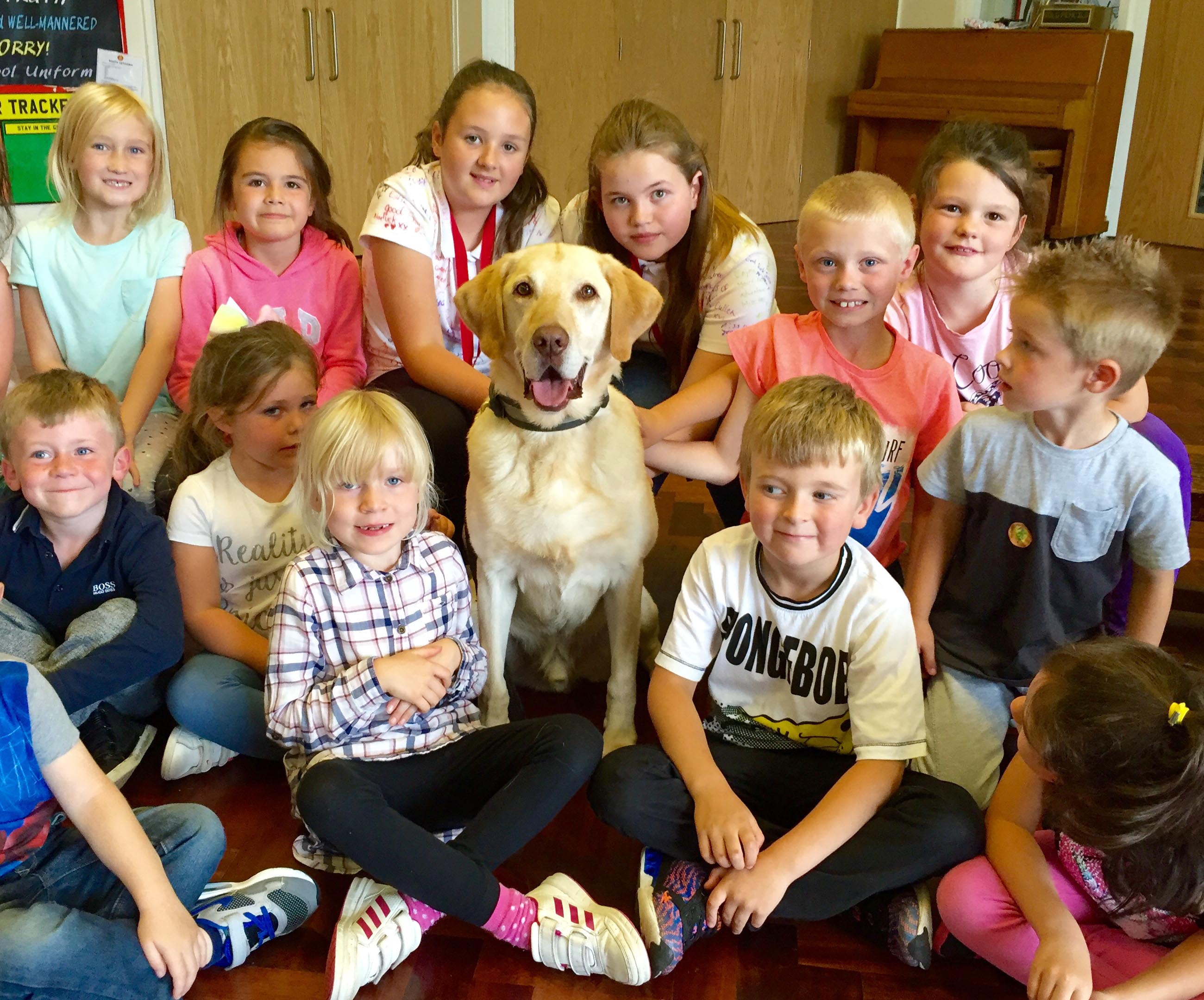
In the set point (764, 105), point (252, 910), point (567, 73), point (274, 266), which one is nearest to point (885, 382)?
point (252, 910)

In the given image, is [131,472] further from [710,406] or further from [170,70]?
[170,70]

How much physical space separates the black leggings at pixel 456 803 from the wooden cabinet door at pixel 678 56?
4.95m

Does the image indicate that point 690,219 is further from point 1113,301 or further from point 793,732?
point 793,732

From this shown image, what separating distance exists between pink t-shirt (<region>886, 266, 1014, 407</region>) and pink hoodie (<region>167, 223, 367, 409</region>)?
128cm

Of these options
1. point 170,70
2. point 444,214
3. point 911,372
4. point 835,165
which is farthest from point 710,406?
point 835,165

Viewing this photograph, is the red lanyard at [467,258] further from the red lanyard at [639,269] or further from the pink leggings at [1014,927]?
the pink leggings at [1014,927]

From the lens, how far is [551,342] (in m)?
1.79

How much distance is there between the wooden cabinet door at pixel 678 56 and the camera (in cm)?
603

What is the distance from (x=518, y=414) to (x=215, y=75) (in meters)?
3.22

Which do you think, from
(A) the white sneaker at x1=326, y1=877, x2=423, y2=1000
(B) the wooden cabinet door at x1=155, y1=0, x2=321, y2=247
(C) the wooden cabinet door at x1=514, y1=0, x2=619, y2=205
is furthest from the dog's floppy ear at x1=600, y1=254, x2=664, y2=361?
(C) the wooden cabinet door at x1=514, y1=0, x2=619, y2=205

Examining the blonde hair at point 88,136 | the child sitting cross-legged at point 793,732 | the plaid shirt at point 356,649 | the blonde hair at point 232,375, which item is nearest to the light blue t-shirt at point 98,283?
the blonde hair at point 88,136

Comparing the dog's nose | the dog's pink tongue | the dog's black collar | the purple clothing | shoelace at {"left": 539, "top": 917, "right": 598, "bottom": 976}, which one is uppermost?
the dog's nose

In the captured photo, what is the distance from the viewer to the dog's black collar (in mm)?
1894

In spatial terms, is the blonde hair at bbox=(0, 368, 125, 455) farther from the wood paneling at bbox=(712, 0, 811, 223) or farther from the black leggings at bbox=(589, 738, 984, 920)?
the wood paneling at bbox=(712, 0, 811, 223)
